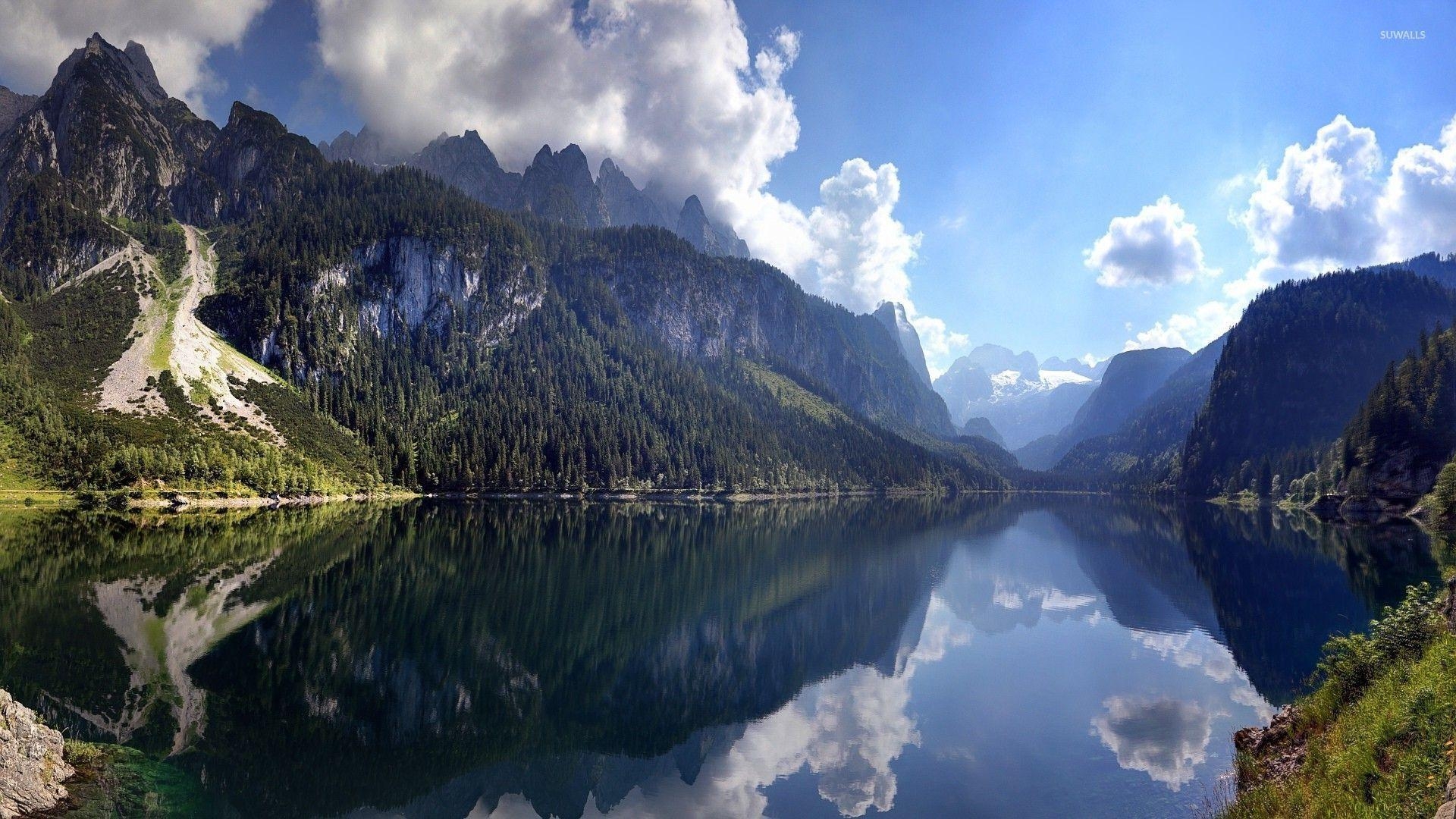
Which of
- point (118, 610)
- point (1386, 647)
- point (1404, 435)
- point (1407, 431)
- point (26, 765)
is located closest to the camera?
point (26, 765)

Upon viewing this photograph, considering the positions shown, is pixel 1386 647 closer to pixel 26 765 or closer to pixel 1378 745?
pixel 1378 745

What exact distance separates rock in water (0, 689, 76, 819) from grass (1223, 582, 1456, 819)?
2747 centimetres

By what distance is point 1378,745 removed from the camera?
13906 millimetres

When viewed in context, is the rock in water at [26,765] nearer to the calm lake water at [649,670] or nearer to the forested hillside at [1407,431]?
the calm lake water at [649,670]

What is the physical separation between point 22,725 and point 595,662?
21.5 metres

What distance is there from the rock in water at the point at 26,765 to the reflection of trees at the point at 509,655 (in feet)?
12.1

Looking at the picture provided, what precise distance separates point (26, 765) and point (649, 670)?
22715 mm

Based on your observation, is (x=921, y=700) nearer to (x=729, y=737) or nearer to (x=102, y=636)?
(x=729, y=737)

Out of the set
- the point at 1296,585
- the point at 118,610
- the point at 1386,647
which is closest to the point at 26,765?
the point at 118,610

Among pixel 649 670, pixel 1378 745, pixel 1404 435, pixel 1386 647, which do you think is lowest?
pixel 649 670

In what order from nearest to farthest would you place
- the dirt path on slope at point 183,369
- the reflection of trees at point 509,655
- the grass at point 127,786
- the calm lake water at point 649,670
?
the grass at point 127,786 → the calm lake water at point 649,670 → the reflection of trees at point 509,655 → the dirt path on slope at point 183,369

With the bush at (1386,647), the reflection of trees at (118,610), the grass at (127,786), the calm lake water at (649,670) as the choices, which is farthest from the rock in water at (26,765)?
the bush at (1386,647)

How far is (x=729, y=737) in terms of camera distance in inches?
1064

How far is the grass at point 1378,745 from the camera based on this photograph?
11328mm
